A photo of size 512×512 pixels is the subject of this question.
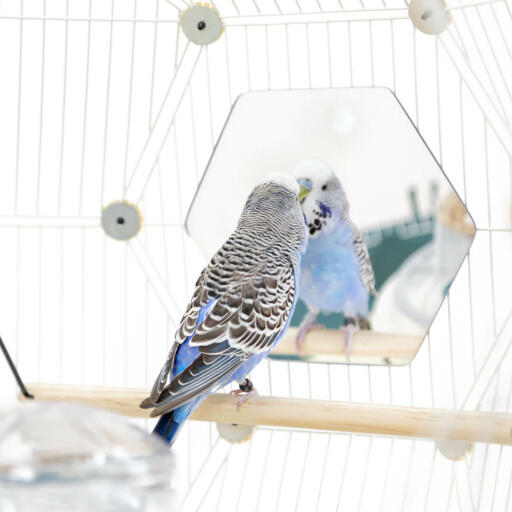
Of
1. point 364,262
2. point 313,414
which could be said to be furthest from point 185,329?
point 364,262

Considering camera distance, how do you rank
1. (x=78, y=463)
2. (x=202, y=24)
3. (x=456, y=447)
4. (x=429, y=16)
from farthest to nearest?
(x=202, y=24)
(x=429, y=16)
(x=456, y=447)
(x=78, y=463)

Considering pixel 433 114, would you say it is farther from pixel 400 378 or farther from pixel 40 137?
pixel 40 137

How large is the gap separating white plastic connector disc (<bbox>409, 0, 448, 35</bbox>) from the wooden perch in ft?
1.57

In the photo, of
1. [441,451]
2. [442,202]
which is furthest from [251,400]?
[442,202]

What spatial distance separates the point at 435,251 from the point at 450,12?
0.36 metres

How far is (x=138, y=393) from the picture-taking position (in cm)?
125

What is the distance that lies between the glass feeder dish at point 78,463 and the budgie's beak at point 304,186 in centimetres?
74

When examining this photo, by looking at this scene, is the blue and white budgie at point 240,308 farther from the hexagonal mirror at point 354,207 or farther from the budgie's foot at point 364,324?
the budgie's foot at point 364,324

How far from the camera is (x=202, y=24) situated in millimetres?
1318

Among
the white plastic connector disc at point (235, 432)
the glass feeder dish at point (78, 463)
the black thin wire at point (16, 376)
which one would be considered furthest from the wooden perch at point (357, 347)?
the glass feeder dish at point (78, 463)

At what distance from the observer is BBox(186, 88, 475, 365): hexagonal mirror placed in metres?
1.26

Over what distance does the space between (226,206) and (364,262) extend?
0.25 metres

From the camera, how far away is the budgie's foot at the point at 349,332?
1.33m

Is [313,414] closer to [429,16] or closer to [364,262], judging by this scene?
[364,262]
